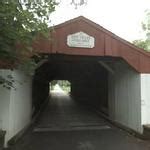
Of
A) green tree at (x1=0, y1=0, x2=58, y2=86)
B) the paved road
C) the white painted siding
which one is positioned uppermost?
green tree at (x1=0, y1=0, x2=58, y2=86)

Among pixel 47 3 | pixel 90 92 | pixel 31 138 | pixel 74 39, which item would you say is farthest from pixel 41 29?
pixel 90 92

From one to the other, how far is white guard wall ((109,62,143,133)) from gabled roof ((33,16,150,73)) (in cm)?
60

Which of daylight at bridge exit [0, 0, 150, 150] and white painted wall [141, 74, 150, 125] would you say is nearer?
daylight at bridge exit [0, 0, 150, 150]

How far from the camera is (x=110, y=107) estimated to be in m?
14.8

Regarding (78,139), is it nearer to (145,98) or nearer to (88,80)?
(145,98)

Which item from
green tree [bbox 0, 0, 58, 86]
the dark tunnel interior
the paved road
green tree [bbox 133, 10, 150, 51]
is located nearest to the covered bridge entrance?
the paved road

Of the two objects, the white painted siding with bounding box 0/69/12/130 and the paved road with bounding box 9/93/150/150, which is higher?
the white painted siding with bounding box 0/69/12/130

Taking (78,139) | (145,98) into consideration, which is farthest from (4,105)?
(145,98)

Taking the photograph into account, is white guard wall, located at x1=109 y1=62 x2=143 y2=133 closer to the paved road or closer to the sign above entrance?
the paved road

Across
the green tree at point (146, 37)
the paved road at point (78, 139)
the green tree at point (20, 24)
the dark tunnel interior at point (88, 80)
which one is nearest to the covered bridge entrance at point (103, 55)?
the paved road at point (78, 139)

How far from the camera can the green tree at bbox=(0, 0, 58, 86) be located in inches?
238

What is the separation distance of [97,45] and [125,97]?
2970 millimetres

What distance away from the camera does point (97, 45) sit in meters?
10.4

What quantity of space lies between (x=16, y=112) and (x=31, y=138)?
1.54 meters
